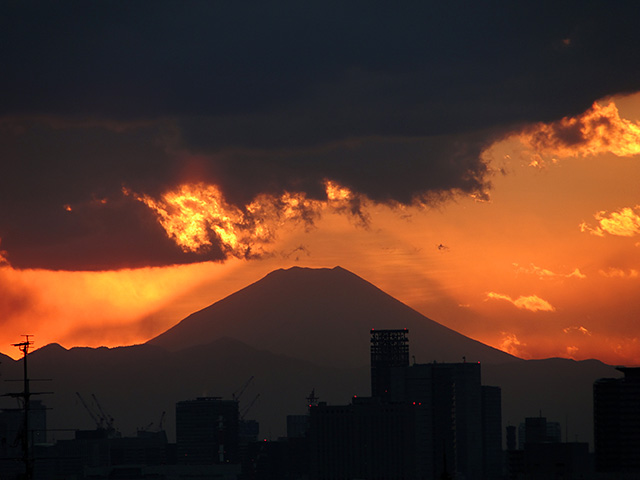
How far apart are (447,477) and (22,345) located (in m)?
34.3

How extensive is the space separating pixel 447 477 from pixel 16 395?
119ft

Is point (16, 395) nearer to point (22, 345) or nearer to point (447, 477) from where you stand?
point (22, 345)

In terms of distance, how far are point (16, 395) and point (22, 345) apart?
26.7 feet

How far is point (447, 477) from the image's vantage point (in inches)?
4171

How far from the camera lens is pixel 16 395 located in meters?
115

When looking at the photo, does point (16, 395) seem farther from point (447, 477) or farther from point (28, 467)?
point (447, 477)

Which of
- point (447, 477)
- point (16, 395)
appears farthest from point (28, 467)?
point (447, 477)

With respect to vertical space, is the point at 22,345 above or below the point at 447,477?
above

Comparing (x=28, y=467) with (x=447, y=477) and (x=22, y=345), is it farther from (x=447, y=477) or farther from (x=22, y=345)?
(x=447, y=477)

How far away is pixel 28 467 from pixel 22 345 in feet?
31.1

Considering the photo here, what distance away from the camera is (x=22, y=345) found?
108375mm

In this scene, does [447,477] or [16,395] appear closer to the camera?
[447,477]

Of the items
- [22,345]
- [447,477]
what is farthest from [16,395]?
[447,477]

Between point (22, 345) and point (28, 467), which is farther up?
point (22, 345)
